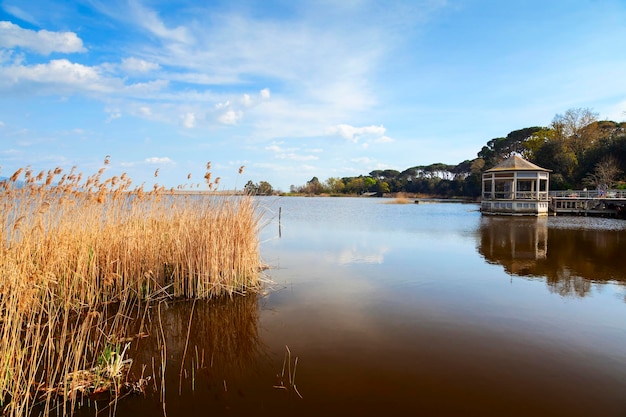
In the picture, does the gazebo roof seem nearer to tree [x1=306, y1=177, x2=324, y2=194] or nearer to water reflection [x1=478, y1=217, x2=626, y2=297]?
water reflection [x1=478, y1=217, x2=626, y2=297]

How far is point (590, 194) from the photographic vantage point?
97.3 ft

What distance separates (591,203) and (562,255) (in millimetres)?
21394

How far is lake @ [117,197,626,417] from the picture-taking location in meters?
3.27

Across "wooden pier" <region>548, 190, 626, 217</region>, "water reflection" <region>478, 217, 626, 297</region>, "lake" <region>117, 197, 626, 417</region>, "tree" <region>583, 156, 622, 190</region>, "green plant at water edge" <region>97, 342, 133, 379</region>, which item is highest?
"tree" <region>583, 156, 622, 190</region>

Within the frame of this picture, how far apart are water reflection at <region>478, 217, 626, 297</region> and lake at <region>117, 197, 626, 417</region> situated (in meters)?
0.10

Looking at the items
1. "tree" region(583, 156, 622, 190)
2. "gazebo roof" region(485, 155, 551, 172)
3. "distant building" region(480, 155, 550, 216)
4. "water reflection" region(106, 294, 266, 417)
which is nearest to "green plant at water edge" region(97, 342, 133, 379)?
"water reflection" region(106, 294, 266, 417)

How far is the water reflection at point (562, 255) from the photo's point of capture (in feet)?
26.1

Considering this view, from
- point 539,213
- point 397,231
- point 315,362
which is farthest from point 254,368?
point 539,213

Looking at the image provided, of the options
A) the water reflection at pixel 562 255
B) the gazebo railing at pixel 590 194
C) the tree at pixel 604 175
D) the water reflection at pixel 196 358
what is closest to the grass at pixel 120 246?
the water reflection at pixel 196 358

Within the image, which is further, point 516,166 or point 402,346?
point 516,166

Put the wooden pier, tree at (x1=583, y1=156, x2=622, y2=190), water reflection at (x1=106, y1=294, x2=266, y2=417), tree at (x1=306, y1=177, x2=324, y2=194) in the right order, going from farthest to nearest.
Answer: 1. tree at (x1=306, y1=177, x2=324, y2=194)
2. tree at (x1=583, y1=156, x2=622, y2=190)
3. the wooden pier
4. water reflection at (x1=106, y1=294, x2=266, y2=417)

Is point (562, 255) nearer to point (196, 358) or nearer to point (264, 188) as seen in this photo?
point (264, 188)

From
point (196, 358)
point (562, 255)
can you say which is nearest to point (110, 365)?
point (196, 358)

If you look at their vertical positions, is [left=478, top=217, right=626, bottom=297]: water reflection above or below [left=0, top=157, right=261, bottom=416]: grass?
below
